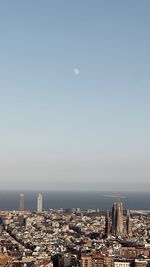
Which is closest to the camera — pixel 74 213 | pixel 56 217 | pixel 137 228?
pixel 137 228

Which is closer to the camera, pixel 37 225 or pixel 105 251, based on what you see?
pixel 105 251

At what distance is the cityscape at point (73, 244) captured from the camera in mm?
29000

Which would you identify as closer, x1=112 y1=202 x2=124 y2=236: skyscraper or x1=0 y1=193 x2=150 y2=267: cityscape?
x1=0 y1=193 x2=150 y2=267: cityscape

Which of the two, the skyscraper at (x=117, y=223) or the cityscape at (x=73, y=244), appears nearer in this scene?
the cityscape at (x=73, y=244)

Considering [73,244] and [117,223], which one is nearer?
[73,244]

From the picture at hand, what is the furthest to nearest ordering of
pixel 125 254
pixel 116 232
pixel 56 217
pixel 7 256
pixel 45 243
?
pixel 56 217, pixel 116 232, pixel 45 243, pixel 125 254, pixel 7 256

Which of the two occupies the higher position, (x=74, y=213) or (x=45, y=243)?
(x=74, y=213)

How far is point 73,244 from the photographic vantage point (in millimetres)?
39156

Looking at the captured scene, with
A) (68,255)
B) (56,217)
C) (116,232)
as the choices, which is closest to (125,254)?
(68,255)

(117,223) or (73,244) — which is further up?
(117,223)

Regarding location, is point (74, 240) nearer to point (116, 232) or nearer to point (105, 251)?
point (116, 232)

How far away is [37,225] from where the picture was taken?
189 feet

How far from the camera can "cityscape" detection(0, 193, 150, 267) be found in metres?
29.0

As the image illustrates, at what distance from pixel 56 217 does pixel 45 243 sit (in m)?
27.4
